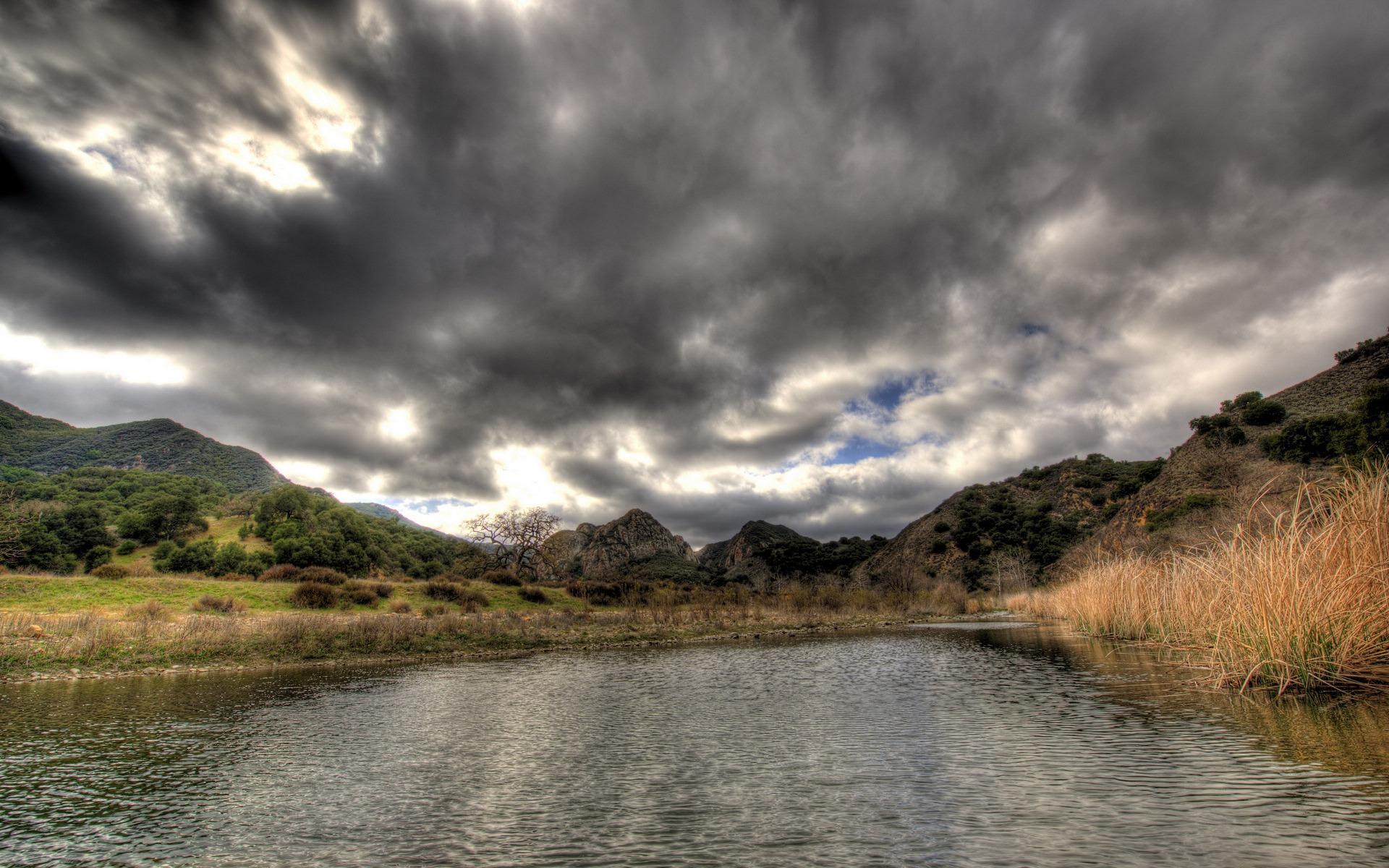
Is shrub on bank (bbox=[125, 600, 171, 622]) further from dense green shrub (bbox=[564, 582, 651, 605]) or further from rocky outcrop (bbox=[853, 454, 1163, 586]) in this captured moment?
rocky outcrop (bbox=[853, 454, 1163, 586])

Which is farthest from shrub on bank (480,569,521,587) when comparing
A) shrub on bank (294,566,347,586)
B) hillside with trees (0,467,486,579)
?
shrub on bank (294,566,347,586)

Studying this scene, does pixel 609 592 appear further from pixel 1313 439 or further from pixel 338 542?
pixel 1313 439

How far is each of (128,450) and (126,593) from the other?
167 m

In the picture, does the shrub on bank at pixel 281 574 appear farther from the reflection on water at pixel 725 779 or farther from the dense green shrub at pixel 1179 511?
the dense green shrub at pixel 1179 511

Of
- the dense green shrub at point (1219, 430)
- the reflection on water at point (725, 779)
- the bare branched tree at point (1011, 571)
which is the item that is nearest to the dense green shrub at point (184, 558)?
the reflection on water at point (725, 779)

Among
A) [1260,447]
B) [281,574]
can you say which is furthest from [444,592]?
[1260,447]

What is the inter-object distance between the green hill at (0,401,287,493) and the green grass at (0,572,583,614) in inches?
4537

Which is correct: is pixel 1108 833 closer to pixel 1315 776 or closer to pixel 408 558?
pixel 1315 776

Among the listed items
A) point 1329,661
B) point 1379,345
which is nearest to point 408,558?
point 1329,661

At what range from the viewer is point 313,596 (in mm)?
47156

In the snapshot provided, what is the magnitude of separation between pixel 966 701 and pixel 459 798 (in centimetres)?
1165

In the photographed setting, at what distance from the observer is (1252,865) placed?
4.77 m

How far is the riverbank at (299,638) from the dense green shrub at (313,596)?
5.61 metres

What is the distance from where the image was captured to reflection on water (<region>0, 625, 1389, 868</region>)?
598cm
